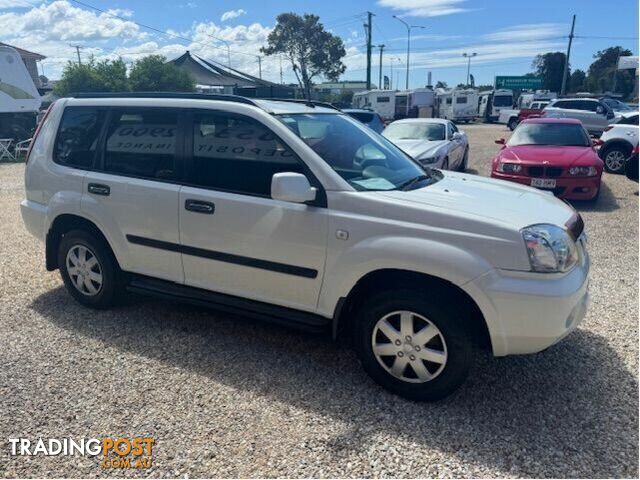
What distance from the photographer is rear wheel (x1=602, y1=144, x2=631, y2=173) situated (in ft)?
39.9

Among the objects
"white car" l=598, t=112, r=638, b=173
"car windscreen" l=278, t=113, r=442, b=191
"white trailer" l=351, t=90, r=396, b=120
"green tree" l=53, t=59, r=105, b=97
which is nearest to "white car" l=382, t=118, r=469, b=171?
"white car" l=598, t=112, r=638, b=173

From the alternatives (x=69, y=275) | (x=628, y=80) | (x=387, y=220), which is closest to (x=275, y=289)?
(x=387, y=220)

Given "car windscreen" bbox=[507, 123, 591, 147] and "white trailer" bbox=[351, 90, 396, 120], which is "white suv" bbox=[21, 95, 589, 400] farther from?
"white trailer" bbox=[351, 90, 396, 120]

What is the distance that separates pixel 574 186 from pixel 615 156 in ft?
16.8

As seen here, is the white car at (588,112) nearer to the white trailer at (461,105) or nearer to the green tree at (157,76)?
the white trailer at (461,105)

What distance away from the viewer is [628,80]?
180 ft

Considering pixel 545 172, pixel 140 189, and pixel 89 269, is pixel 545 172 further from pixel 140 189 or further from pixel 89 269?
pixel 89 269

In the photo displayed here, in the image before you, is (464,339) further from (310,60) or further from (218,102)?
(310,60)

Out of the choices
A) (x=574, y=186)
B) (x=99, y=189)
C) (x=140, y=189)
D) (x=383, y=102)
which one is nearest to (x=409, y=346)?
(x=140, y=189)

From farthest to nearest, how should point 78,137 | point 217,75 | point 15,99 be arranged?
point 217,75 < point 15,99 < point 78,137

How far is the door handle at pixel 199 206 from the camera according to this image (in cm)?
351

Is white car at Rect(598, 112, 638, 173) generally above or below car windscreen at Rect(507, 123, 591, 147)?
below

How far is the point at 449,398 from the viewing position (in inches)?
124

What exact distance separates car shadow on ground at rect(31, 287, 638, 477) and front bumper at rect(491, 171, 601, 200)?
16.8ft
